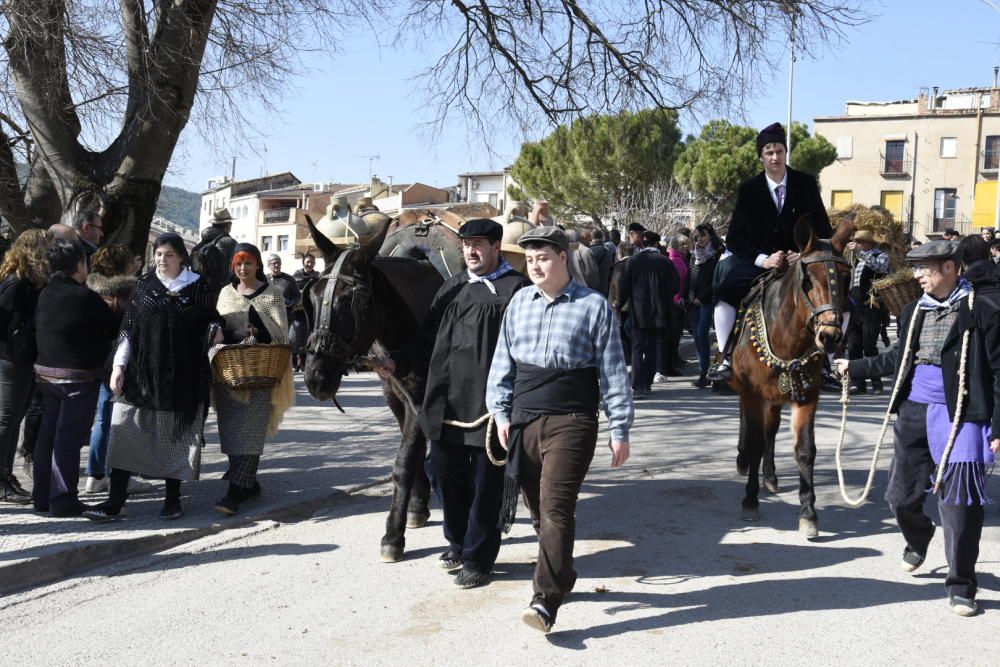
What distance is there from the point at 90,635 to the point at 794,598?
12.0ft

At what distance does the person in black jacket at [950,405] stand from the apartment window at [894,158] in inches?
2529

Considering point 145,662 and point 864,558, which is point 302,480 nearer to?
point 145,662

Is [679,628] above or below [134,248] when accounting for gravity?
below

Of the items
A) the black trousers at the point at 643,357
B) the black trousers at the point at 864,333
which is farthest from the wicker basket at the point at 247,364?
the black trousers at the point at 864,333

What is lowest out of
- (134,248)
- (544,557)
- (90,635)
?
(90,635)

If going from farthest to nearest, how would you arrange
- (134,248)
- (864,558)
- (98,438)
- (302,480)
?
(134,248) → (302,480) → (98,438) → (864,558)

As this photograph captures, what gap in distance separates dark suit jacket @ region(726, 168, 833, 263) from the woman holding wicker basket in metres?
3.63

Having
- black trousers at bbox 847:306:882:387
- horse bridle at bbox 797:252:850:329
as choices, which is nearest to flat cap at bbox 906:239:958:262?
horse bridle at bbox 797:252:850:329

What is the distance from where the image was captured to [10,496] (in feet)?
25.3

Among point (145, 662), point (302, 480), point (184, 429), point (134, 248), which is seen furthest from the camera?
point (134, 248)

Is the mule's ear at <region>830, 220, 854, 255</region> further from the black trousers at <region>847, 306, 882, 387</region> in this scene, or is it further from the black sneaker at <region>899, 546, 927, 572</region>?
the black trousers at <region>847, 306, 882, 387</region>

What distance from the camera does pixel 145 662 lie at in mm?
4762

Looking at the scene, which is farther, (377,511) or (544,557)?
(377,511)

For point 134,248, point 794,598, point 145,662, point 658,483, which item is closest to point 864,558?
point 794,598
